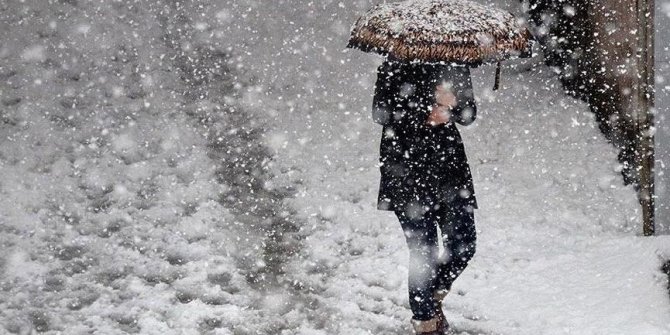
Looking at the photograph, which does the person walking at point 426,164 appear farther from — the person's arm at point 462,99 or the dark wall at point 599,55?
the dark wall at point 599,55

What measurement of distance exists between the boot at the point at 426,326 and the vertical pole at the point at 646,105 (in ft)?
7.58

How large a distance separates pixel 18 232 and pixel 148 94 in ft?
10.3

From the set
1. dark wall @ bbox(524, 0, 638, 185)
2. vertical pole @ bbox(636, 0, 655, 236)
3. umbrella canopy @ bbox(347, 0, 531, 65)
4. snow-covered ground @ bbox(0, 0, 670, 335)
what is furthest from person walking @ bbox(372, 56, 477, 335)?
dark wall @ bbox(524, 0, 638, 185)

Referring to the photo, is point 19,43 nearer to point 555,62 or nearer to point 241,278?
point 241,278

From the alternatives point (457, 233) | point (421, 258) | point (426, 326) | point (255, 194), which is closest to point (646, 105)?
point (457, 233)

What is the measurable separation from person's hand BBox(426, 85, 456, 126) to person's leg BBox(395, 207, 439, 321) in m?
0.55

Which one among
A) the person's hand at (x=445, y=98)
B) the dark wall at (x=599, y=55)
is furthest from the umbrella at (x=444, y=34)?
the dark wall at (x=599, y=55)

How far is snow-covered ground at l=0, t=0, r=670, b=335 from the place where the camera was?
200 inches

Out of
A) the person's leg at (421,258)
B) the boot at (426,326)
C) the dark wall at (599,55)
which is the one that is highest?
the dark wall at (599,55)

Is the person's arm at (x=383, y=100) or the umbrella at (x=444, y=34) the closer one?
the umbrella at (x=444, y=34)

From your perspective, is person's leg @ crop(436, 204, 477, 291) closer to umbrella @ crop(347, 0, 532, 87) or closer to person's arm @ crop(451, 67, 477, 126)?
person's arm @ crop(451, 67, 477, 126)

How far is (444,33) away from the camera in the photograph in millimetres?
4004

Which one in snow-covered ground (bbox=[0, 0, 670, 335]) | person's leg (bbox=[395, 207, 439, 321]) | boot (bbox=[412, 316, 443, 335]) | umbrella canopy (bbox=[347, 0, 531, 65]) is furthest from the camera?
snow-covered ground (bbox=[0, 0, 670, 335])

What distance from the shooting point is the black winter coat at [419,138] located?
13.7ft
